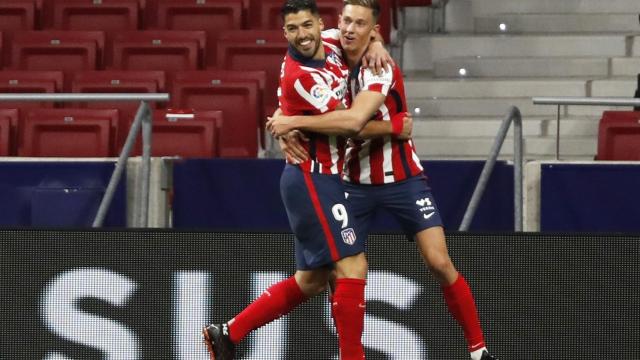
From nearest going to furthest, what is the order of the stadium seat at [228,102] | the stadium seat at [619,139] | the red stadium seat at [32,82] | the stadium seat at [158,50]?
the stadium seat at [619,139] → the stadium seat at [228,102] → the red stadium seat at [32,82] → the stadium seat at [158,50]

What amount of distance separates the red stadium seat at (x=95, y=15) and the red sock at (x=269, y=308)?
5.81m

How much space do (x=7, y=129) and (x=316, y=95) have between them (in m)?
4.06

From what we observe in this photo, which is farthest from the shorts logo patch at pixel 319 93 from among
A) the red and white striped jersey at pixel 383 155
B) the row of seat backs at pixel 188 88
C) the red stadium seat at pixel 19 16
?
the red stadium seat at pixel 19 16

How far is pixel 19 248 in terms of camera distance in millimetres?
7191

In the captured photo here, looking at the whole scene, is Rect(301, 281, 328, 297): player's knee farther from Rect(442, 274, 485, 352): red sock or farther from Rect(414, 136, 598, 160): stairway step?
Rect(414, 136, 598, 160): stairway step

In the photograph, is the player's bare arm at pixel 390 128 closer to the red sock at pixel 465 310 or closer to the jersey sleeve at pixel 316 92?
the jersey sleeve at pixel 316 92

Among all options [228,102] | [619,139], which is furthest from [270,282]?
[228,102]

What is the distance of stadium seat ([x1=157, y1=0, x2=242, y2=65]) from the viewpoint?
475 inches

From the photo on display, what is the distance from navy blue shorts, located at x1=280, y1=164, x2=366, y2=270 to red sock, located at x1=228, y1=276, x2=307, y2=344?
265mm

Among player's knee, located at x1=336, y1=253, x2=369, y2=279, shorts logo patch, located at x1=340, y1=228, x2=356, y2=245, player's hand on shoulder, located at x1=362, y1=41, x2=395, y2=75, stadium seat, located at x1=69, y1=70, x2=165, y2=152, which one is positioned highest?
player's hand on shoulder, located at x1=362, y1=41, x2=395, y2=75

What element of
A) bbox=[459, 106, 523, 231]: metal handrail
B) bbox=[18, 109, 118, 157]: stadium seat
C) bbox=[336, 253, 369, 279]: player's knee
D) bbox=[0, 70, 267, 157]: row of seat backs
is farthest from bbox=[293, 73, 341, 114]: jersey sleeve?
bbox=[0, 70, 267, 157]: row of seat backs

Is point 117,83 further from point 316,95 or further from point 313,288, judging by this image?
point 316,95

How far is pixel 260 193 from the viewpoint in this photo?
27.7 feet

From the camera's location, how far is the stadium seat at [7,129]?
9.85 m
